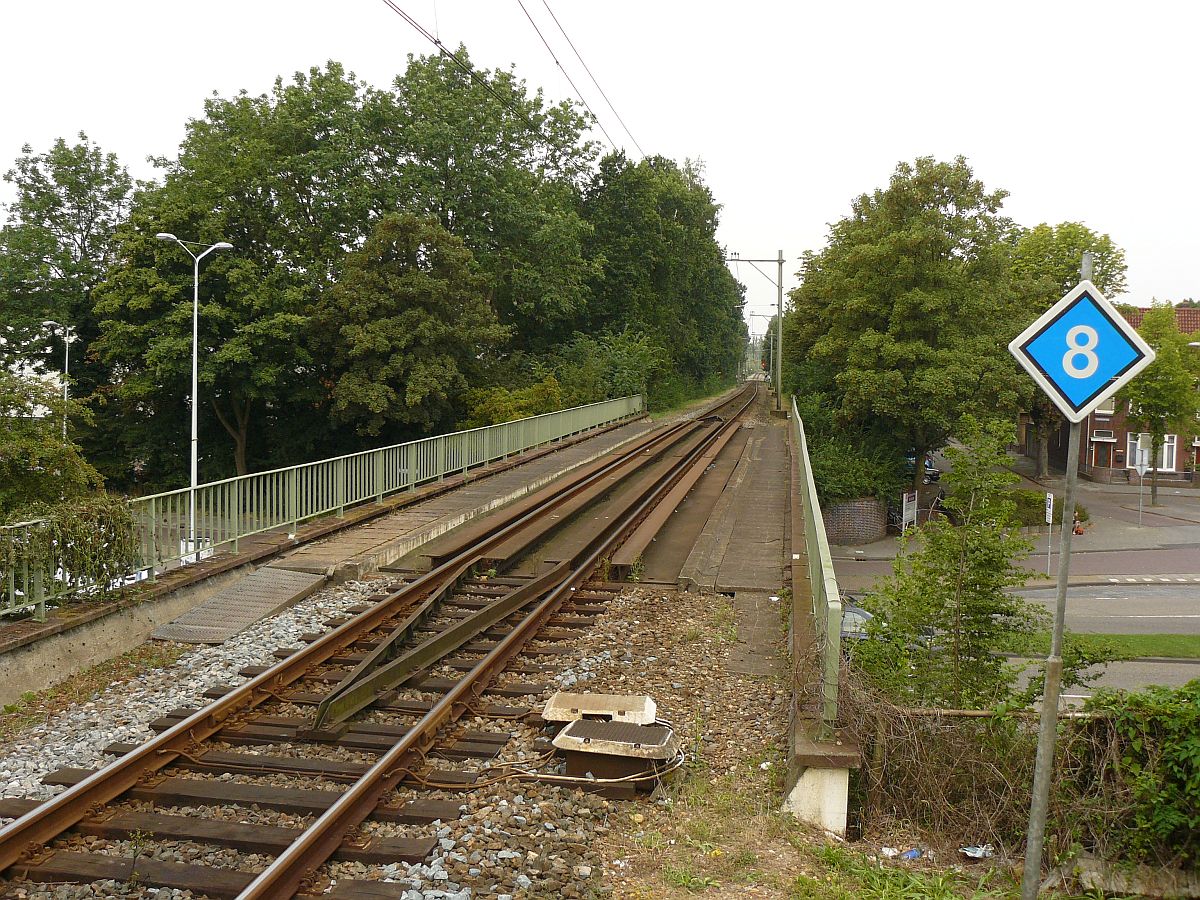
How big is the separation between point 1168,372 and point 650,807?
48.0m

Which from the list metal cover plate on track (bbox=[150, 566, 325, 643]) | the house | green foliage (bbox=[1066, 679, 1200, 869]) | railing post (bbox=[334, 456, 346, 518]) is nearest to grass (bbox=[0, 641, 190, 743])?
metal cover plate on track (bbox=[150, 566, 325, 643])

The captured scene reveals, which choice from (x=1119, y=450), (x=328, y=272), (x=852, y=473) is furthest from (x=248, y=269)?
(x=1119, y=450)

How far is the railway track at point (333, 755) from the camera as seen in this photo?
4629mm

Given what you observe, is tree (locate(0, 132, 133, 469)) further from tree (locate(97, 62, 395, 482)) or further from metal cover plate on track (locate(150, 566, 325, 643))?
metal cover plate on track (locate(150, 566, 325, 643))

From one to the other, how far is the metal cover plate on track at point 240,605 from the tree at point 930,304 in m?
27.8

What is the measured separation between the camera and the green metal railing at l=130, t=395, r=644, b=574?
9.97 m

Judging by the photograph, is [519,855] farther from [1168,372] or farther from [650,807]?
[1168,372]

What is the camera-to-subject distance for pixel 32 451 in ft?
46.3

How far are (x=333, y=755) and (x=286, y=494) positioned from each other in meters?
7.24

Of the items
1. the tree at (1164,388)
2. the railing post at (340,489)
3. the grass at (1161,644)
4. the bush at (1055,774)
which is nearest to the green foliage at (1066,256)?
the tree at (1164,388)

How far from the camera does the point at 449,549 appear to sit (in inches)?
471

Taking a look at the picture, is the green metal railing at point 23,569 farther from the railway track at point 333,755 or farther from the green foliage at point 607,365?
the green foliage at point 607,365

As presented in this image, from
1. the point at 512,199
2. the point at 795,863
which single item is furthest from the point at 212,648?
the point at 512,199

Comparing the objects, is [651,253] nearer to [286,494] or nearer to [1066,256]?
[1066,256]
